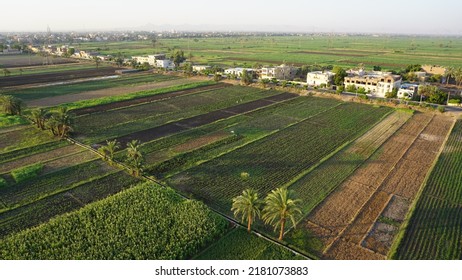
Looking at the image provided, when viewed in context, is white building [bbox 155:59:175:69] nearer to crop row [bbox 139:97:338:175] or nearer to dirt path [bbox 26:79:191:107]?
dirt path [bbox 26:79:191:107]

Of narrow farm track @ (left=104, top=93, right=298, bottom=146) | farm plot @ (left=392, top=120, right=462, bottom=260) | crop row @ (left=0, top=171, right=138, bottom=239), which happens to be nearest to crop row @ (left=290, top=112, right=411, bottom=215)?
farm plot @ (left=392, top=120, right=462, bottom=260)

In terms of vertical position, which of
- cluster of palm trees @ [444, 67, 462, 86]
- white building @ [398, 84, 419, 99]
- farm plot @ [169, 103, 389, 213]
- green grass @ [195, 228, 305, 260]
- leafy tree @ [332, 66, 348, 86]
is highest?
cluster of palm trees @ [444, 67, 462, 86]

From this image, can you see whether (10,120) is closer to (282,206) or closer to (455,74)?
(282,206)

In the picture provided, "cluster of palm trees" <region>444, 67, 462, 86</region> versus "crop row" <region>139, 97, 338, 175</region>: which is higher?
"cluster of palm trees" <region>444, 67, 462, 86</region>

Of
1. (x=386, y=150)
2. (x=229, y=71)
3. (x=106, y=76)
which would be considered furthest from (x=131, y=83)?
(x=386, y=150)

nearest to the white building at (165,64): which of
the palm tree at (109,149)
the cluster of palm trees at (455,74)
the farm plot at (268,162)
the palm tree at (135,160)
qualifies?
the farm plot at (268,162)

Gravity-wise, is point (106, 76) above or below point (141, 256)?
above

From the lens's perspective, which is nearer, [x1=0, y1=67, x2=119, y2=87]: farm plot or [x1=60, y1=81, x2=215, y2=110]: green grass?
[x1=60, y1=81, x2=215, y2=110]: green grass
